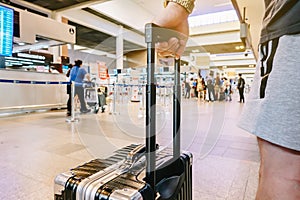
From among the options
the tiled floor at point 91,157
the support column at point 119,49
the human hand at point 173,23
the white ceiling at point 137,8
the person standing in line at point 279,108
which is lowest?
the tiled floor at point 91,157

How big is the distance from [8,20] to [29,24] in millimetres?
701

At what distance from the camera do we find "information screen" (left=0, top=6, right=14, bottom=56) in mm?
4617

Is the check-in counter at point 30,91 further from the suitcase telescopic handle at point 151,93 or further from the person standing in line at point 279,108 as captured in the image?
the person standing in line at point 279,108

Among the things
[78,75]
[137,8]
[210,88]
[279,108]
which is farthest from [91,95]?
[210,88]

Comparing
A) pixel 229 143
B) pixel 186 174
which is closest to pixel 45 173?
pixel 186 174

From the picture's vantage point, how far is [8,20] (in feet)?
15.6

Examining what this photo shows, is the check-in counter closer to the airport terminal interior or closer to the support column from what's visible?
the airport terminal interior

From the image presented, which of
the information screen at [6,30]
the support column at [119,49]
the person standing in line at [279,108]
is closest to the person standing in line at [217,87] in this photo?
the support column at [119,49]

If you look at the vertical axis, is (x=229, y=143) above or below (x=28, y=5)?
below

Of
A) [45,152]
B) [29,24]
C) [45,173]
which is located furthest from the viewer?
[29,24]

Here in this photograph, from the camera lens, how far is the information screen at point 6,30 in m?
4.62

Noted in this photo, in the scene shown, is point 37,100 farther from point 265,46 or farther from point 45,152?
point 265,46

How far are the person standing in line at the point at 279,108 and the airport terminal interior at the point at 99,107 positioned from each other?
192 millimetres

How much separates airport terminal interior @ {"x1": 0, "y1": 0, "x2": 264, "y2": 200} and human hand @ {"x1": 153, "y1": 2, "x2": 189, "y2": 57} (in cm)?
6
